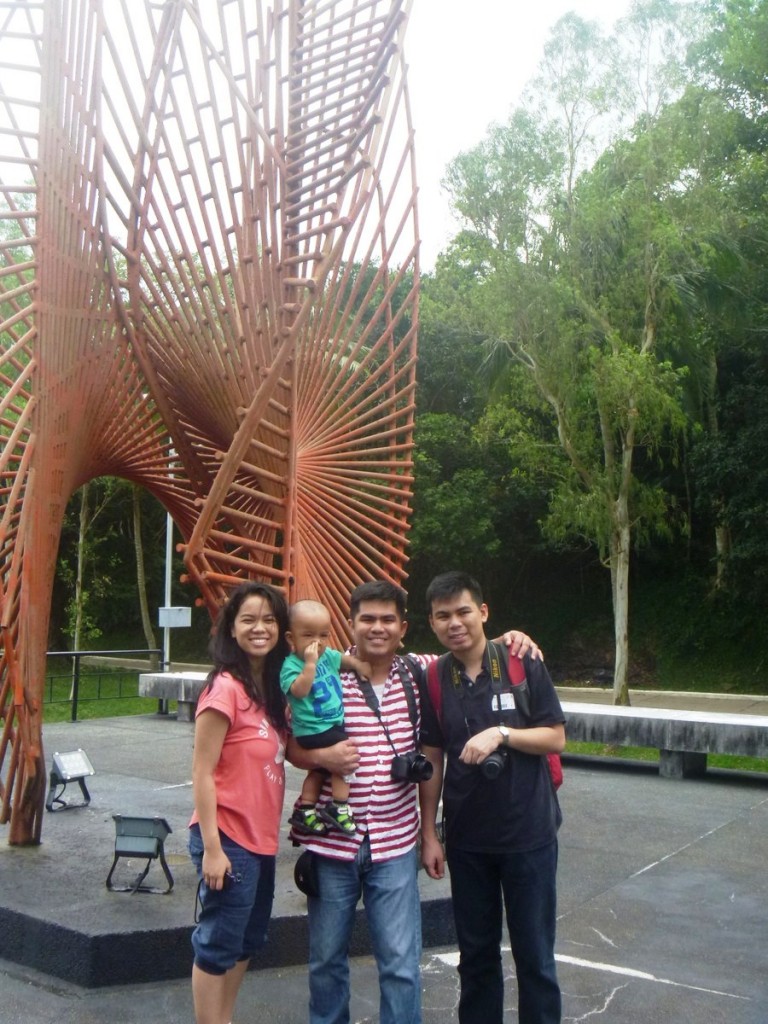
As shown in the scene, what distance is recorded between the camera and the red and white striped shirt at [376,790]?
10.2 ft

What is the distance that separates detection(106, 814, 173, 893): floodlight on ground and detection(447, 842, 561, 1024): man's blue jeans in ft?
6.25

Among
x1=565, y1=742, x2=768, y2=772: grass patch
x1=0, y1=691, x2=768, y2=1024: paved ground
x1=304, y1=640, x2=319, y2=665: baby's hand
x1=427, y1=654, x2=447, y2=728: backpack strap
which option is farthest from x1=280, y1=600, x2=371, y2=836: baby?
x1=565, y1=742, x2=768, y2=772: grass patch

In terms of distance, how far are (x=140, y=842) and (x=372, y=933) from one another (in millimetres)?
1973

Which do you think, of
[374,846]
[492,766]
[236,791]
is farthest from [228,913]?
[492,766]

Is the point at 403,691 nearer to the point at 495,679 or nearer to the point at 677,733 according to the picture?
the point at 495,679

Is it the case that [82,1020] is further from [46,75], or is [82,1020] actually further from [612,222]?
[612,222]

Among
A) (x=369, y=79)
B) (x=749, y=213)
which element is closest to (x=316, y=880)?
(x=369, y=79)

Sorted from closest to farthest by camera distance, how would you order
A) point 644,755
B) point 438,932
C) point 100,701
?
point 438,932 < point 644,755 < point 100,701

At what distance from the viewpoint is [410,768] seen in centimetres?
315

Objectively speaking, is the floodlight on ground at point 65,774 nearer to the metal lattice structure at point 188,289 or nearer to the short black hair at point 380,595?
the metal lattice structure at point 188,289

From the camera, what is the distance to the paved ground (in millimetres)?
4039

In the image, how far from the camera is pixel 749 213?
62.5 ft

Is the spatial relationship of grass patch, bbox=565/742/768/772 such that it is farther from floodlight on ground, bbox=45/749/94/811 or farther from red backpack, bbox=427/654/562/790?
red backpack, bbox=427/654/562/790

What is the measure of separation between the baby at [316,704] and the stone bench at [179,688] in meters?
8.41
